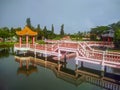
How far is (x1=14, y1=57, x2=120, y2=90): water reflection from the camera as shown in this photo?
1162cm

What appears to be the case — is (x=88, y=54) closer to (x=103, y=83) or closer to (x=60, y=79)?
(x=60, y=79)

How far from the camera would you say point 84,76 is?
44.2ft

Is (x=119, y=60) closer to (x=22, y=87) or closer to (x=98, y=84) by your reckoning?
(x=98, y=84)

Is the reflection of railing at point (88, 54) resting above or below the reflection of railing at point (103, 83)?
above

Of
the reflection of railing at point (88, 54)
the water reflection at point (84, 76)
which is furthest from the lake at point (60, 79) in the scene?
the reflection of railing at point (88, 54)

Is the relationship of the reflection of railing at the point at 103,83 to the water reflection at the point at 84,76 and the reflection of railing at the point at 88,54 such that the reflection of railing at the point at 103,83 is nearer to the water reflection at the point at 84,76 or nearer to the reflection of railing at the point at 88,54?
the water reflection at the point at 84,76

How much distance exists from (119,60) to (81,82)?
322 centimetres

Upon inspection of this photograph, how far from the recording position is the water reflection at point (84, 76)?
11.6 m

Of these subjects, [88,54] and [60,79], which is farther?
[88,54]

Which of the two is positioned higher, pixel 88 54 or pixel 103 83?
pixel 88 54

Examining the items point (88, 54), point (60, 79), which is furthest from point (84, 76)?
point (88, 54)

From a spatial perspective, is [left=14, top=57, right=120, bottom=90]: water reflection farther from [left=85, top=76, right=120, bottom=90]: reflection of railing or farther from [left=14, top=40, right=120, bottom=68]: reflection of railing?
[left=14, top=40, right=120, bottom=68]: reflection of railing

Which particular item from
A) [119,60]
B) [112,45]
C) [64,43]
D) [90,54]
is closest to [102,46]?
[112,45]

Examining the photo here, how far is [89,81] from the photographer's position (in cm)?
1219
